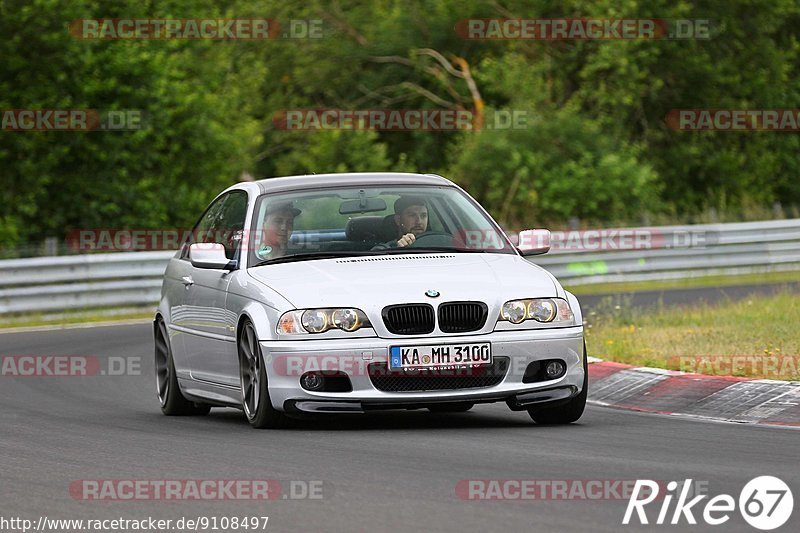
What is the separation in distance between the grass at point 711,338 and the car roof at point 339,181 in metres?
2.47

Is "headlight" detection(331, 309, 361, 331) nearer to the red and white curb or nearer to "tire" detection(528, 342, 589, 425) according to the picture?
"tire" detection(528, 342, 589, 425)

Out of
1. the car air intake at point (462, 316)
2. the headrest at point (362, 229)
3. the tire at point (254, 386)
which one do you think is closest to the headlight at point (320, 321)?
the tire at point (254, 386)

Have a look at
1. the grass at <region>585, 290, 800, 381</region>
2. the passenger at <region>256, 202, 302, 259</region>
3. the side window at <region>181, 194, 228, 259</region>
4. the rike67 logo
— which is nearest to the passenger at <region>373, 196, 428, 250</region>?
the passenger at <region>256, 202, 302, 259</region>

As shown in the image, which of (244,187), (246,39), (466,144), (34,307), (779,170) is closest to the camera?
(244,187)

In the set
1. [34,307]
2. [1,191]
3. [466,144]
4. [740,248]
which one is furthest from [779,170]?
[34,307]

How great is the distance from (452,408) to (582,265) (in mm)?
17681

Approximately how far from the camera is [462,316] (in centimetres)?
1011

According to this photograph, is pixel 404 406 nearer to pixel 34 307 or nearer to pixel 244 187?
pixel 244 187

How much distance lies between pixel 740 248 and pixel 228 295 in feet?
66.8

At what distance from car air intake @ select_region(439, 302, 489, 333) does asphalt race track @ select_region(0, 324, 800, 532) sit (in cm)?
60

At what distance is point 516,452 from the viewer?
29.6ft

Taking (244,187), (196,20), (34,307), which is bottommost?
(34,307)

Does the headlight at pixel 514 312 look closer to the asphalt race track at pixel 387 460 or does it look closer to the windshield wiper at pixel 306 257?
the asphalt race track at pixel 387 460

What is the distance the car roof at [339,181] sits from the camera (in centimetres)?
1152
